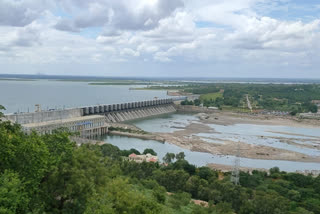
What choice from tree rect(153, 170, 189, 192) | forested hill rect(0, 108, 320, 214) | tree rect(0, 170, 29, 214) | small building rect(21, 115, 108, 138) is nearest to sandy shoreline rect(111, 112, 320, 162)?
small building rect(21, 115, 108, 138)

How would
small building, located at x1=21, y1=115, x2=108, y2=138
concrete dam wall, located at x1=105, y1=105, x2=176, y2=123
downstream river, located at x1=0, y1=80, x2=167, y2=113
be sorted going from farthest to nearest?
downstream river, located at x1=0, y1=80, x2=167, y2=113 < concrete dam wall, located at x1=105, y1=105, x2=176, y2=123 < small building, located at x1=21, y1=115, x2=108, y2=138

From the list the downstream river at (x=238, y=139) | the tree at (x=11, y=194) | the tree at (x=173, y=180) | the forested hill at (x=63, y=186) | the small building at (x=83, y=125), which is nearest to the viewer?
the tree at (x=11, y=194)

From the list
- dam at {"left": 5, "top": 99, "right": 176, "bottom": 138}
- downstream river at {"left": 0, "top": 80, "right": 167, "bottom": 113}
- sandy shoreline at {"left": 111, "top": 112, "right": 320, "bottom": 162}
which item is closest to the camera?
sandy shoreline at {"left": 111, "top": 112, "right": 320, "bottom": 162}

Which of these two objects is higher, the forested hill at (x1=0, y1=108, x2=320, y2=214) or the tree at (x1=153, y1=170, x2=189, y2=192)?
the forested hill at (x1=0, y1=108, x2=320, y2=214)

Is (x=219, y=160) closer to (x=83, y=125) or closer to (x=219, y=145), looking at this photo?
(x=219, y=145)

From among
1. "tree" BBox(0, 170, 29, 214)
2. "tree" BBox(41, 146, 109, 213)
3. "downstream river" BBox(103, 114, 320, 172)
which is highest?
"tree" BBox(0, 170, 29, 214)

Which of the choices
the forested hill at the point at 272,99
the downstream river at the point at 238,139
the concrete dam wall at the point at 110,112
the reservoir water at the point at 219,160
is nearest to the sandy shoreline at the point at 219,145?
the downstream river at the point at 238,139

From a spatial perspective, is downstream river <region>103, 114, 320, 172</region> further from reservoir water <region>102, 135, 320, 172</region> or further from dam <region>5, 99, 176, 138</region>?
dam <region>5, 99, 176, 138</region>

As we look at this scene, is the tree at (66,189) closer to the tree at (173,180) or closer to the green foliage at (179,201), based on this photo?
the green foliage at (179,201)
